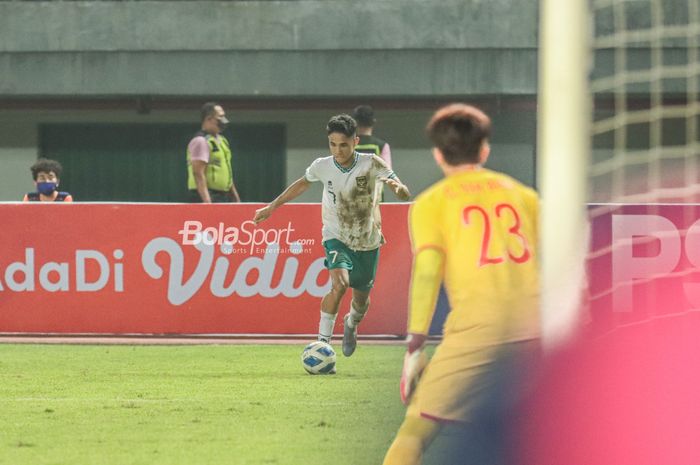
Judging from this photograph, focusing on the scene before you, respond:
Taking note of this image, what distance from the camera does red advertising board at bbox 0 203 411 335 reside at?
47.0 ft

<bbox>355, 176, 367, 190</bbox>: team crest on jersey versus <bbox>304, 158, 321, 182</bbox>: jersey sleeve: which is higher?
<bbox>304, 158, 321, 182</bbox>: jersey sleeve

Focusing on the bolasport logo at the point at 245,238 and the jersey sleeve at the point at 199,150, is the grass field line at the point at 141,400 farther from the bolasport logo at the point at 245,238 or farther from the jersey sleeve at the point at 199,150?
the jersey sleeve at the point at 199,150

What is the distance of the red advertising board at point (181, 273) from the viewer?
564 inches

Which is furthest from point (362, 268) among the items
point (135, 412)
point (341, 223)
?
point (135, 412)

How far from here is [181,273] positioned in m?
14.4

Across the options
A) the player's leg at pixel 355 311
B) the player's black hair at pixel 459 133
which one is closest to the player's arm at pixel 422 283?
the player's black hair at pixel 459 133

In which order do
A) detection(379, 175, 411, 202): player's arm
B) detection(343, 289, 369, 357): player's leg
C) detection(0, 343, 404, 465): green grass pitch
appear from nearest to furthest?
detection(0, 343, 404, 465): green grass pitch
detection(379, 175, 411, 202): player's arm
detection(343, 289, 369, 357): player's leg

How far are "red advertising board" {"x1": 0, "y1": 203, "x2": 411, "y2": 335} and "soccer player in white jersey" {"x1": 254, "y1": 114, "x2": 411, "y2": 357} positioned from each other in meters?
2.65

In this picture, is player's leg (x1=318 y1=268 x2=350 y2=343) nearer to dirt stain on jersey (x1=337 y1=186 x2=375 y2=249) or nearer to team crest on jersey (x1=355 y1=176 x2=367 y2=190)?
dirt stain on jersey (x1=337 y1=186 x2=375 y2=249)

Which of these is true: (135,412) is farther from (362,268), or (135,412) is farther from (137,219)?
(137,219)

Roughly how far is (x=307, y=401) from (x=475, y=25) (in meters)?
16.7

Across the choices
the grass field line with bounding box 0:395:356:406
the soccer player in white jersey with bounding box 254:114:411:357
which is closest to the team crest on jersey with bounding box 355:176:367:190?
the soccer player in white jersey with bounding box 254:114:411:357

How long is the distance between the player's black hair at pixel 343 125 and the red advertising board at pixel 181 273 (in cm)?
312

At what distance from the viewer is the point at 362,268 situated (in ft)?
38.1
